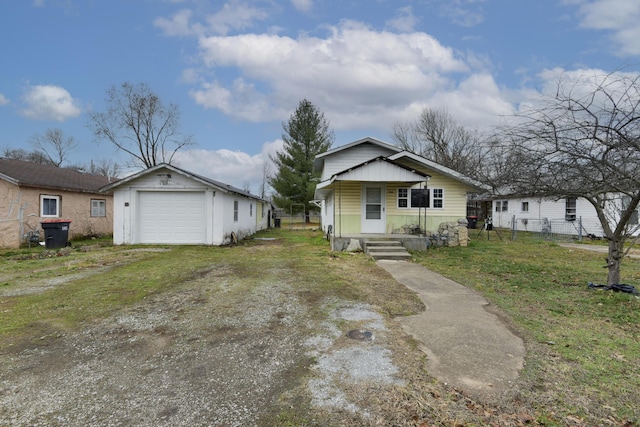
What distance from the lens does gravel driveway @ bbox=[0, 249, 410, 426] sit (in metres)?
2.43

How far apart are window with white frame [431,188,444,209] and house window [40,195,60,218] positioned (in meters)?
17.2

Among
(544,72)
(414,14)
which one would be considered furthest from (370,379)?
(414,14)

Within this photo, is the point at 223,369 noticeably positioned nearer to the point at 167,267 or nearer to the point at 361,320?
the point at 361,320

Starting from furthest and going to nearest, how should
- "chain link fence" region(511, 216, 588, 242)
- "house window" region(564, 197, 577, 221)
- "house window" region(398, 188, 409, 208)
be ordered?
"house window" region(564, 197, 577, 221) < "chain link fence" region(511, 216, 588, 242) < "house window" region(398, 188, 409, 208)

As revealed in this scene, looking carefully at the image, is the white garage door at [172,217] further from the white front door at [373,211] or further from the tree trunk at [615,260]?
the tree trunk at [615,260]

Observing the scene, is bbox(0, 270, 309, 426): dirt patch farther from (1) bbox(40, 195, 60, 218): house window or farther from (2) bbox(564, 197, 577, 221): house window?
(2) bbox(564, 197, 577, 221): house window

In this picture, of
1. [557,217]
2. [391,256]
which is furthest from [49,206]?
[557,217]

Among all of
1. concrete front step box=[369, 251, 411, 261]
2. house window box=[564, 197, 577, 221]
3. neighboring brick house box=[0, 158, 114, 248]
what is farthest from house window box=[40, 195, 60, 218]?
house window box=[564, 197, 577, 221]

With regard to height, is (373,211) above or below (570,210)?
below

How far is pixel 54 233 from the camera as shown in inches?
507

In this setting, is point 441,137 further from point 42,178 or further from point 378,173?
point 42,178

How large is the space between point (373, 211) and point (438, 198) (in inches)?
118

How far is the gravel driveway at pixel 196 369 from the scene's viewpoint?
2.43 m

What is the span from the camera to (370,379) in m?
2.89
